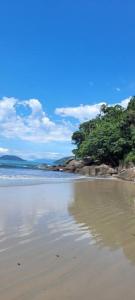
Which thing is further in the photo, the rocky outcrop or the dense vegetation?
the dense vegetation

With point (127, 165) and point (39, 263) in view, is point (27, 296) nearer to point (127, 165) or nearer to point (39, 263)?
point (39, 263)

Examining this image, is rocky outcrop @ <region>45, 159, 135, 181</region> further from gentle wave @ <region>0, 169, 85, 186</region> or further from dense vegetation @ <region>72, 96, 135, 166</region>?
gentle wave @ <region>0, 169, 85, 186</region>

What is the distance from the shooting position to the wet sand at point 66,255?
5.12 metres

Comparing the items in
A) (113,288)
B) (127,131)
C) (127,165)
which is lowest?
(113,288)

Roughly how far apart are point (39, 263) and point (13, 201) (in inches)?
329

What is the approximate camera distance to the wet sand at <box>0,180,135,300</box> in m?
5.12

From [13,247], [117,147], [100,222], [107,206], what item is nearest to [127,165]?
[117,147]

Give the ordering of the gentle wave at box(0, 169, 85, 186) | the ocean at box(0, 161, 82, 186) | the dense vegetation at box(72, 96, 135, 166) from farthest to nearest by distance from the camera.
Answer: the dense vegetation at box(72, 96, 135, 166) < the ocean at box(0, 161, 82, 186) < the gentle wave at box(0, 169, 85, 186)

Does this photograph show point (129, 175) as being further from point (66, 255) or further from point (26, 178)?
point (66, 255)

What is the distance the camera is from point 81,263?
252 inches

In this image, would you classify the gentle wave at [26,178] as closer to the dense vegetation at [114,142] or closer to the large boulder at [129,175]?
the large boulder at [129,175]

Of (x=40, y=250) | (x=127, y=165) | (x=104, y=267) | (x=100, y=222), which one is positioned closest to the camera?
(x=104, y=267)

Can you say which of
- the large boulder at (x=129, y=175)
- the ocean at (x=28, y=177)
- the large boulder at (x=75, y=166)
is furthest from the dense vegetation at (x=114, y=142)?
the ocean at (x=28, y=177)

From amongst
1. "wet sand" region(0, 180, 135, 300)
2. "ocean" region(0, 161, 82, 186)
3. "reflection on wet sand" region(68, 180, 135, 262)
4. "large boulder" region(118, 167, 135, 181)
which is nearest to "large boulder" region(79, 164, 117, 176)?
"ocean" region(0, 161, 82, 186)
